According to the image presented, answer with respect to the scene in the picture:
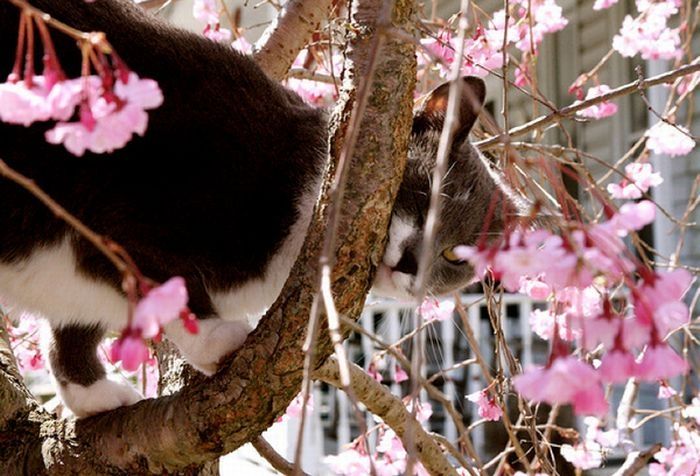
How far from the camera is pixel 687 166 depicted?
5320mm

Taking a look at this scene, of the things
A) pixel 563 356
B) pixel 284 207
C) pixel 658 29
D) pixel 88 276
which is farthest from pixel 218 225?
pixel 658 29

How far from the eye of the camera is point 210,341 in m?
1.85

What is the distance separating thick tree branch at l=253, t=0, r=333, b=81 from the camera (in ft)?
8.32

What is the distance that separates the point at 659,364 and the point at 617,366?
5 cm

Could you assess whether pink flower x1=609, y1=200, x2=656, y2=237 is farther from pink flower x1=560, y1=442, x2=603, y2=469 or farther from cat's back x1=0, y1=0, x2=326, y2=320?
pink flower x1=560, y1=442, x2=603, y2=469

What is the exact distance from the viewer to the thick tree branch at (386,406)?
221cm

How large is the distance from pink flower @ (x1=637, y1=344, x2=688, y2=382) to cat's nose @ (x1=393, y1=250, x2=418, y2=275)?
3.72ft

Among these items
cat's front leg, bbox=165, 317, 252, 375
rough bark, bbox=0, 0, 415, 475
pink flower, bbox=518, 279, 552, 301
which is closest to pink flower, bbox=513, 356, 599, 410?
rough bark, bbox=0, 0, 415, 475

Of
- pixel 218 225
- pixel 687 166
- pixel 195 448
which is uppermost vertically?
pixel 687 166

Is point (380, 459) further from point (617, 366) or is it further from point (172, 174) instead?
point (617, 366)

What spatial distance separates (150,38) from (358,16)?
63cm

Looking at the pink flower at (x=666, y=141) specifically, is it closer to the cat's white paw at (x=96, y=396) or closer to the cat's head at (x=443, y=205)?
the cat's head at (x=443, y=205)

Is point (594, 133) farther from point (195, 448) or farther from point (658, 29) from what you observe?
point (195, 448)

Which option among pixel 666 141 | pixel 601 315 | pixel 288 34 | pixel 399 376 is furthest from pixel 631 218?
pixel 399 376
